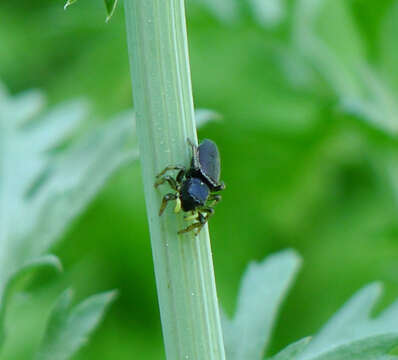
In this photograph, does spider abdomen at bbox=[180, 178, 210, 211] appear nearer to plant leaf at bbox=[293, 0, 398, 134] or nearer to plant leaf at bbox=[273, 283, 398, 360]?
plant leaf at bbox=[273, 283, 398, 360]

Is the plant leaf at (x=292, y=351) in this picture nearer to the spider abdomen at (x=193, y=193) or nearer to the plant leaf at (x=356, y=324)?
the plant leaf at (x=356, y=324)

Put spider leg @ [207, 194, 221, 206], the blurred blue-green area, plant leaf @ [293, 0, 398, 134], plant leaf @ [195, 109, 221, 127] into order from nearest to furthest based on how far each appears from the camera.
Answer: spider leg @ [207, 194, 221, 206], plant leaf @ [195, 109, 221, 127], plant leaf @ [293, 0, 398, 134], the blurred blue-green area

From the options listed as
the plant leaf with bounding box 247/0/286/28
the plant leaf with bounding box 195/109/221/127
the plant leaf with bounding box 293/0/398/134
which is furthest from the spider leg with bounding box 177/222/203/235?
the plant leaf with bounding box 247/0/286/28

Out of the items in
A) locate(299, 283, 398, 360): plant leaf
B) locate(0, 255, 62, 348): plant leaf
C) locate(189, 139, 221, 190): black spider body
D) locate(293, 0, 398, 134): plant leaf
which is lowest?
locate(299, 283, 398, 360): plant leaf

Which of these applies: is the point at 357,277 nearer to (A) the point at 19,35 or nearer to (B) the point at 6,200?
(B) the point at 6,200

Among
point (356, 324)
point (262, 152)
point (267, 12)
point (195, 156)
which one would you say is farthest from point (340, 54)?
point (195, 156)

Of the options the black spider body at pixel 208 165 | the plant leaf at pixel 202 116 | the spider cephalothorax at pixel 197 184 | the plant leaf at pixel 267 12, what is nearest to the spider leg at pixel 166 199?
the spider cephalothorax at pixel 197 184

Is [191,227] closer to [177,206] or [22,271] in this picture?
→ [177,206]
